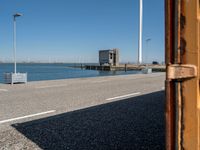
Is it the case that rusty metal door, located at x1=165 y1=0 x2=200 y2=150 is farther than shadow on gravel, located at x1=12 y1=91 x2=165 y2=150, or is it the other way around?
shadow on gravel, located at x1=12 y1=91 x2=165 y2=150

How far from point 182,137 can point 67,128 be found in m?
3.51

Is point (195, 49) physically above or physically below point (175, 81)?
above

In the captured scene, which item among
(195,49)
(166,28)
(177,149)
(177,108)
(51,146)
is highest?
(166,28)

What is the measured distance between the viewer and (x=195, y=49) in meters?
1.90

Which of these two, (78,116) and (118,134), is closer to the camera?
(118,134)

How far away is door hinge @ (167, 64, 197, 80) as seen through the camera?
1.92 m

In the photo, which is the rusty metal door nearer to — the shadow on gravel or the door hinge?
the door hinge

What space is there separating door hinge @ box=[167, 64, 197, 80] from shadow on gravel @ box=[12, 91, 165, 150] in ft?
7.72

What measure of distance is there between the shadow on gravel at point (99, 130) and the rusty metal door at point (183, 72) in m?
2.11

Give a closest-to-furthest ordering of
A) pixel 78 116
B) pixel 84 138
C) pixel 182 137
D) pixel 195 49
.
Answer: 1. pixel 195 49
2. pixel 182 137
3. pixel 84 138
4. pixel 78 116

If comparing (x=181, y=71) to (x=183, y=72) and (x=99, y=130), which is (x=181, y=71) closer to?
(x=183, y=72)

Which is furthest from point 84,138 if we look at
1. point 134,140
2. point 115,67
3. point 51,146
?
point 115,67

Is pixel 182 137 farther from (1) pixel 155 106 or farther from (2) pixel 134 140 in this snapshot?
(1) pixel 155 106

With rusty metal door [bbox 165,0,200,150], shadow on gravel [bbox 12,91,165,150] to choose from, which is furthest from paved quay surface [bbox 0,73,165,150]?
rusty metal door [bbox 165,0,200,150]
